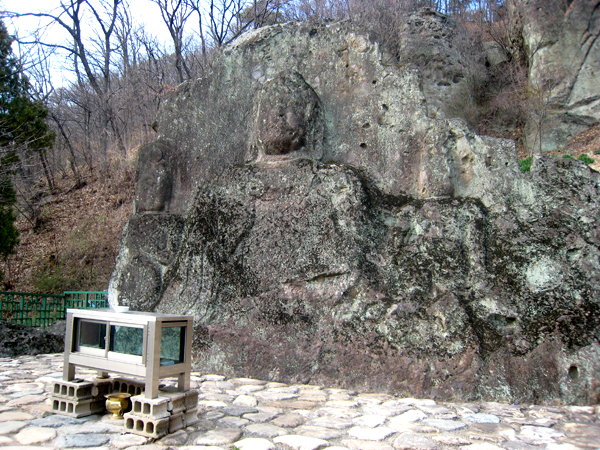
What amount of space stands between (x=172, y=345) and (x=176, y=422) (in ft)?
1.54

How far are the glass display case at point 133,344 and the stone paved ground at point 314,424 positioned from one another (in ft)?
1.07

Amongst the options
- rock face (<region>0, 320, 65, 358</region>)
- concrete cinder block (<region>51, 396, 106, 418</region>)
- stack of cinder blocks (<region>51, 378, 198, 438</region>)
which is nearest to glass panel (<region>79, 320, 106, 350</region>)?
stack of cinder blocks (<region>51, 378, 198, 438</region>)

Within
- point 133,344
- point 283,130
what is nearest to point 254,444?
point 133,344

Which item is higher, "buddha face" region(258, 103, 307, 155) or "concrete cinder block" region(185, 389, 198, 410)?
"buddha face" region(258, 103, 307, 155)

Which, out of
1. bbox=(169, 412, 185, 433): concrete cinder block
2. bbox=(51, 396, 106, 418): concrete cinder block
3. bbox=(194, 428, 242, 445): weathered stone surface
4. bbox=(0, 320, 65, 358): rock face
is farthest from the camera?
bbox=(0, 320, 65, 358): rock face

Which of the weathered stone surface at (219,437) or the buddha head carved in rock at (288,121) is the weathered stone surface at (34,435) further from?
the buddha head carved in rock at (288,121)

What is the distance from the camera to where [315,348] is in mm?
4379

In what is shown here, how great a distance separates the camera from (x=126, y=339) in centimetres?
323

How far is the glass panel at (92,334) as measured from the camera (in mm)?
3373

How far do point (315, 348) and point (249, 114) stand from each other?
289cm

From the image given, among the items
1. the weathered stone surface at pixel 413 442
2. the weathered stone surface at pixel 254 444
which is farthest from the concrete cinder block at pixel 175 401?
the weathered stone surface at pixel 413 442

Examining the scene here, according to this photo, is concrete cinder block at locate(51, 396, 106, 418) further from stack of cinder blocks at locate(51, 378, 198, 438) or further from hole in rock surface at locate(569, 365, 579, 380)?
hole in rock surface at locate(569, 365, 579, 380)

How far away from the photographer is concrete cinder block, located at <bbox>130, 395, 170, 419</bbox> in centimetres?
287

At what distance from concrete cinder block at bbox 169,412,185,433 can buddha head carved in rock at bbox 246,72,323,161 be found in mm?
2889
